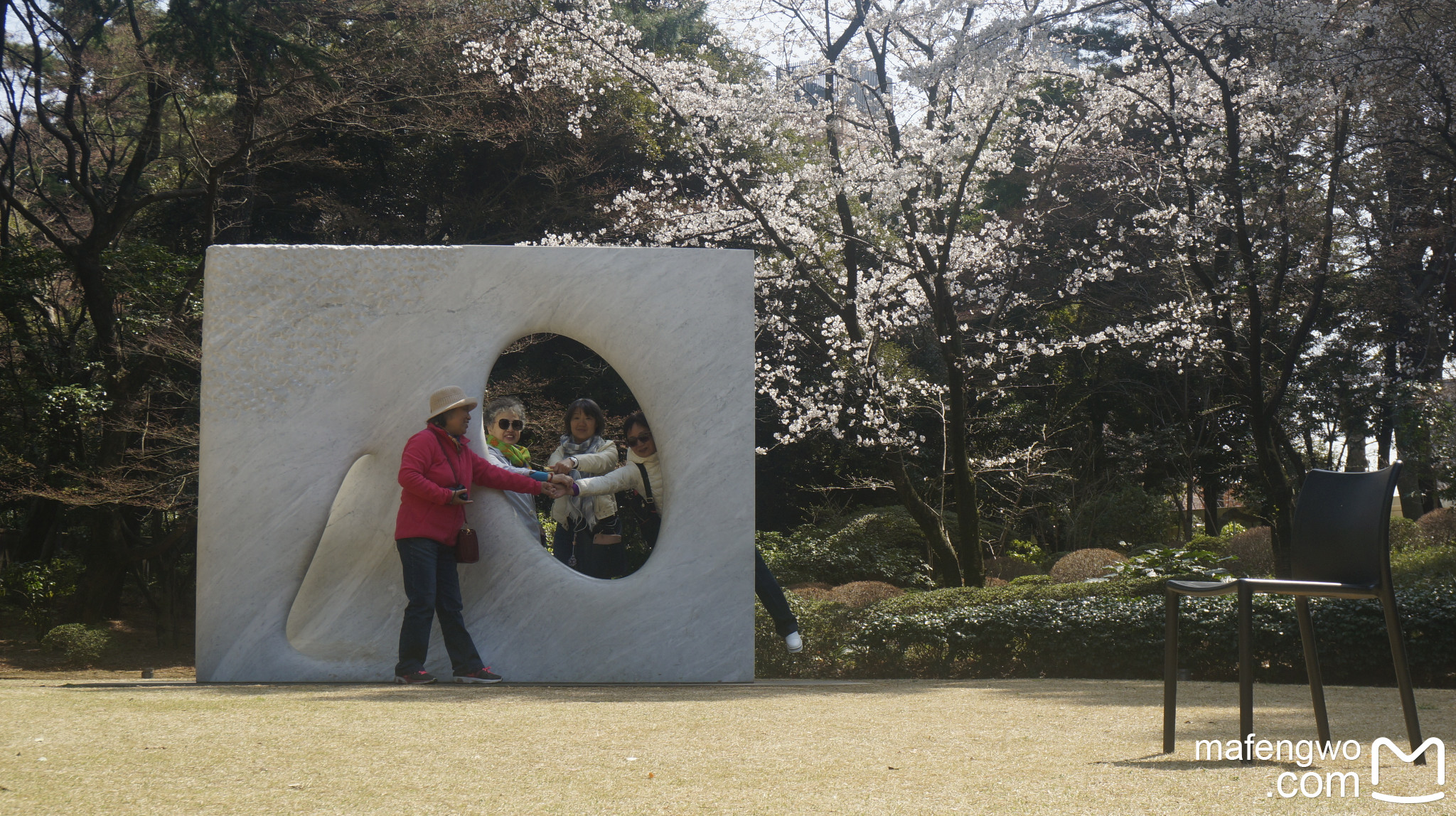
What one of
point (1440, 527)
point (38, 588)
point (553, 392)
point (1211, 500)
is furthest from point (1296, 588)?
point (1211, 500)

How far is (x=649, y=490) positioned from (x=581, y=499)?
0.45 metres

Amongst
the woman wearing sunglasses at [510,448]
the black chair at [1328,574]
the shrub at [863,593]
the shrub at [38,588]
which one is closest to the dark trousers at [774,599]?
the woman wearing sunglasses at [510,448]

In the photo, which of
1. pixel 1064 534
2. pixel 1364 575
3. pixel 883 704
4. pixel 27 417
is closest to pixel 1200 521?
pixel 1064 534

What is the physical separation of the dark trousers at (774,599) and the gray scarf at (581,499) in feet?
3.47

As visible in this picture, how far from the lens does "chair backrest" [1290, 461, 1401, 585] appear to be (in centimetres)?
291

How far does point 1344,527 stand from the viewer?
305 cm

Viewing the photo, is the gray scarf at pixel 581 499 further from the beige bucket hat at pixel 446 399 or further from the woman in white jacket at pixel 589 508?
the beige bucket hat at pixel 446 399

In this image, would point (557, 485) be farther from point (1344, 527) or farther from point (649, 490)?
point (1344, 527)

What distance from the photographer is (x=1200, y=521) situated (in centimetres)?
1777

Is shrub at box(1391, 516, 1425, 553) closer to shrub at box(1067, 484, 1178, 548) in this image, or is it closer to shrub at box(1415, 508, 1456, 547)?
shrub at box(1415, 508, 1456, 547)

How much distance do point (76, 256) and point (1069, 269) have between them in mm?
13093

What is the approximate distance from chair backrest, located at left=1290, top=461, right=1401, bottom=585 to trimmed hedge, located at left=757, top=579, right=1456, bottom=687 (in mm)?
3295

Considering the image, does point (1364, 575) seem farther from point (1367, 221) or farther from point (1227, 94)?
point (1367, 221)

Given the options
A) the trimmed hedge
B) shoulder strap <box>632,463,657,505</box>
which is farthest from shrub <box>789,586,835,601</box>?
shoulder strap <box>632,463,657,505</box>
